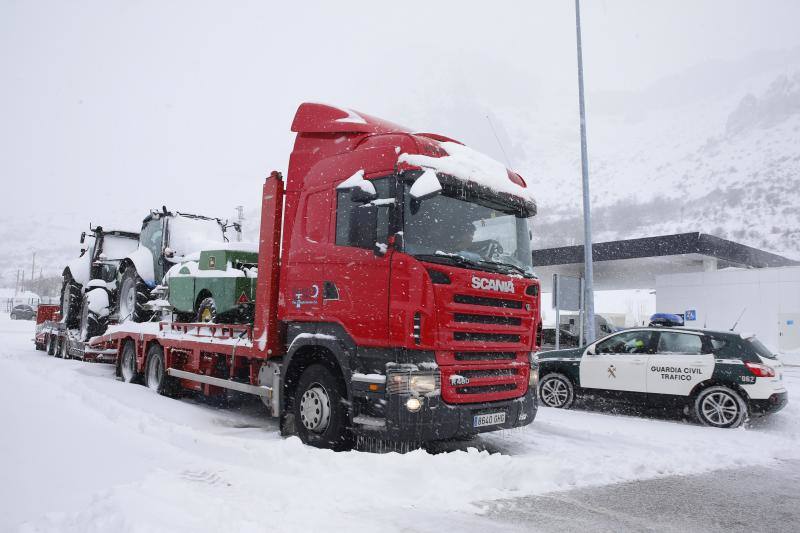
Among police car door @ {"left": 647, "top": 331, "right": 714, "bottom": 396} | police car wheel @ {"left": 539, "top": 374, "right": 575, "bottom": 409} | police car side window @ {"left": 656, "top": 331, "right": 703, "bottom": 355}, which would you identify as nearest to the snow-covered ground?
police car door @ {"left": 647, "top": 331, "right": 714, "bottom": 396}

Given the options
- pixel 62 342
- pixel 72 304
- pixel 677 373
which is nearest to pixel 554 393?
pixel 677 373

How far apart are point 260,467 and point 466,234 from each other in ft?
9.43

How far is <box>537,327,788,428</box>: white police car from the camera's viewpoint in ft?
27.3

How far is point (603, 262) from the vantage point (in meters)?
23.8

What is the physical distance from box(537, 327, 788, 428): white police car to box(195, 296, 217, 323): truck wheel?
17.4 feet

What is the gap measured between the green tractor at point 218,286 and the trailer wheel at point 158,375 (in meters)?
0.88

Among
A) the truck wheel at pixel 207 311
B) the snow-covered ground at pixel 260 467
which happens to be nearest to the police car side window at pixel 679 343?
the snow-covered ground at pixel 260 467

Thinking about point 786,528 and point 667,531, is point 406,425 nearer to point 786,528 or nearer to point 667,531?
point 667,531

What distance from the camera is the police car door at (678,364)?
8688 mm

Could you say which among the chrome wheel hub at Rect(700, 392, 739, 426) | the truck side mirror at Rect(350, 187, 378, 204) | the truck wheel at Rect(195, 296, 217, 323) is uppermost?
the truck side mirror at Rect(350, 187, 378, 204)

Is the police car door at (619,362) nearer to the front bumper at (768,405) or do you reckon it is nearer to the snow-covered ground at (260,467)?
the snow-covered ground at (260,467)

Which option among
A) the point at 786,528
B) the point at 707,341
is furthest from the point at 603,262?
the point at 786,528

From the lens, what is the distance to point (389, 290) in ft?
18.4

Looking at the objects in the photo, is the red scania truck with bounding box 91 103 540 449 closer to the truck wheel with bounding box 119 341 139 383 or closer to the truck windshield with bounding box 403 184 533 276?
the truck windshield with bounding box 403 184 533 276
